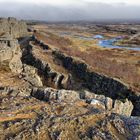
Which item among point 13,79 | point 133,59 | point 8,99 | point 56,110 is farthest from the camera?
point 133,59

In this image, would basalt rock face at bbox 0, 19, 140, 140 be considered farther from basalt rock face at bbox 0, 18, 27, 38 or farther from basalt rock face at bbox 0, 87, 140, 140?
basalt rock face at bbox 0, 18, 27, 38

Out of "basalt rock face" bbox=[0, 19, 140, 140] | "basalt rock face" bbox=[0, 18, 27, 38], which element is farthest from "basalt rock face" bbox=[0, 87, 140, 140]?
"basalt rock face" bbox=[0, 18, 27, 38]

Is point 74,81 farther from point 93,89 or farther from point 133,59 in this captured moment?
point 133,59

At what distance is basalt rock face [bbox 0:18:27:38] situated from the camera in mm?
118344

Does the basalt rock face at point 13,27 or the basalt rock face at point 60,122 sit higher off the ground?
the basalt rock face at point 60,122

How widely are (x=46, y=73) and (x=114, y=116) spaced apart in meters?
41.1

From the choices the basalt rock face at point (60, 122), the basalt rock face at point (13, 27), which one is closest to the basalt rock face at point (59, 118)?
the basalt rock face at point (60, 122)

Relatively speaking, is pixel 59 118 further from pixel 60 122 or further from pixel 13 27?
pixel 13 27

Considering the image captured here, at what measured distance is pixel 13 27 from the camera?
403ft

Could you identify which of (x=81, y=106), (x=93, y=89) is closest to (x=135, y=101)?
(x=93, y=89)

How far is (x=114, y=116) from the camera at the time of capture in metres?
24.8

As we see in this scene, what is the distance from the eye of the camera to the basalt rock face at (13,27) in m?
118

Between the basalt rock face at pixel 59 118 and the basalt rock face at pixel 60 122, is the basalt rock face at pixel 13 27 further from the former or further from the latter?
the basalt rock face at pixel 60 122

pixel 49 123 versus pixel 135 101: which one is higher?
pixel 49 123
